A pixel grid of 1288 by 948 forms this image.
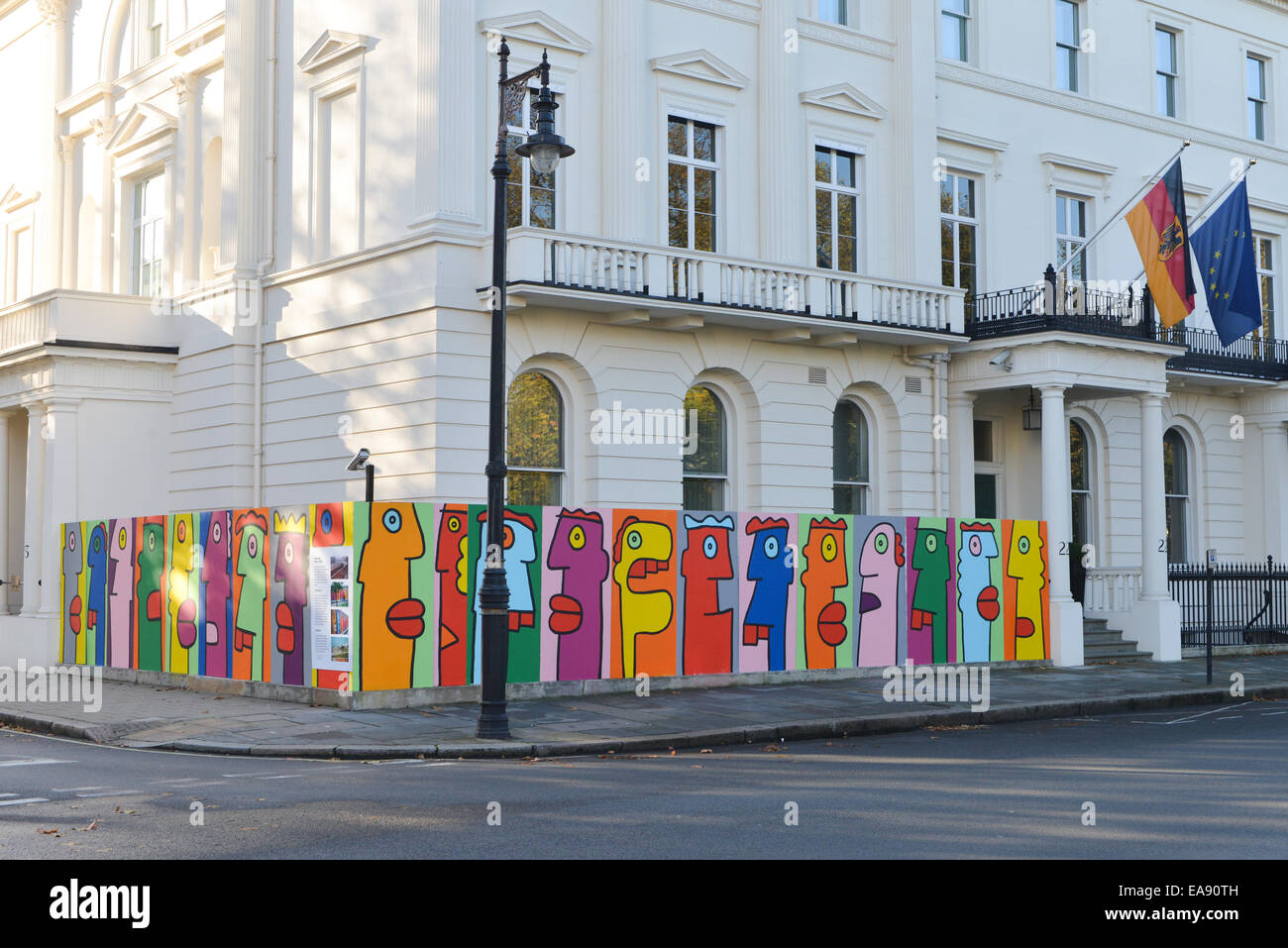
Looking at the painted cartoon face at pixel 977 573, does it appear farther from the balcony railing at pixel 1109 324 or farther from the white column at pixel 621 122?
the white column at pixel 621 122

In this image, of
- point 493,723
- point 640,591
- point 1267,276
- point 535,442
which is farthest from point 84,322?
point 1267,276

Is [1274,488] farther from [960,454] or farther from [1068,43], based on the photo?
[1068,43]

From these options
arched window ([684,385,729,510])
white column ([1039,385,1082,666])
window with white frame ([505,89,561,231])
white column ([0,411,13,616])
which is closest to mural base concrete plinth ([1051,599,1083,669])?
white column ([1039,385,1082,666])

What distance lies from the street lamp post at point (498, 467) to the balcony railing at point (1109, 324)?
12.2 metres

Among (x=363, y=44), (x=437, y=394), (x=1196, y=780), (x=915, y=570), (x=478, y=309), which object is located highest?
(x=363, y=44)

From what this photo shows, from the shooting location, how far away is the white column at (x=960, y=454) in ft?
85.9

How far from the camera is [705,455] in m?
23.7

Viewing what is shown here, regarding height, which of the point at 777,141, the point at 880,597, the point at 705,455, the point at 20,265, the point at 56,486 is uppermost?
the point at 777,141

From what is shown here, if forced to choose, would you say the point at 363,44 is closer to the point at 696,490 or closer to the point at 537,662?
the point at 696,490

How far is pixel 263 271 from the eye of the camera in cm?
2450

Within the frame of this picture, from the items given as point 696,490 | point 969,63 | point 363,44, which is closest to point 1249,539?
point 969,63

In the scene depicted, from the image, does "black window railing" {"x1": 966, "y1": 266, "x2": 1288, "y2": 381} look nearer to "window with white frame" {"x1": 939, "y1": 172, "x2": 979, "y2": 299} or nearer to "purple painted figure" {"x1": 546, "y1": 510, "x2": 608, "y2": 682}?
"window with white frame" {"x1": 939, "y1": 172, "x2": 979, "y2": 299}

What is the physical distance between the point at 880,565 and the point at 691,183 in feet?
22.9
